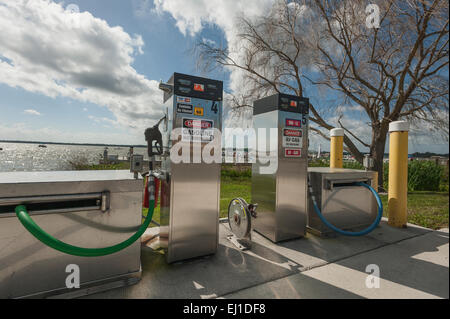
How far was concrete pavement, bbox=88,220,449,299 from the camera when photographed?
78.2 inches

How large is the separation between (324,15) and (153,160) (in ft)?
28.5

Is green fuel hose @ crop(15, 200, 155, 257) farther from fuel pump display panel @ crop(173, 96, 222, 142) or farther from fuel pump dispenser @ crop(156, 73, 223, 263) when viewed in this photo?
fuel pump display panel @ crop(173, 96, 222, 142)

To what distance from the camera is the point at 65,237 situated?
6.15 ft

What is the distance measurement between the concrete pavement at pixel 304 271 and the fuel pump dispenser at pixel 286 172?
10.5 inches

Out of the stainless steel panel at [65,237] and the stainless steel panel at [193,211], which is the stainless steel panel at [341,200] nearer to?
the stainless steel panel at [193,211]

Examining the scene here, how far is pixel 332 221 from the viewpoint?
3.51 metres

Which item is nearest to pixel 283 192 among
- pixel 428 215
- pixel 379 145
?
pixel 428 215

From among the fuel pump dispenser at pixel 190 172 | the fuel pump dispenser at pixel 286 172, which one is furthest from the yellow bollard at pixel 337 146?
the fuel pump dispenser at pixel 190 172

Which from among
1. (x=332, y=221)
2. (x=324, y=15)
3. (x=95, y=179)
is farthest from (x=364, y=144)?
(x=95, y=179)

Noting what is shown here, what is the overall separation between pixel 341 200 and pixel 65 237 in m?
3.75

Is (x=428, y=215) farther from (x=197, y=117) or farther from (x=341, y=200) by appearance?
(x=197, y=117)

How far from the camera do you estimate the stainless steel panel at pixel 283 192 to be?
311 centimetres
